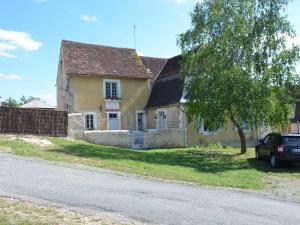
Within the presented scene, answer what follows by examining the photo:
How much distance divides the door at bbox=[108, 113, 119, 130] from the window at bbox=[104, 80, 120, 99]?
1.49 m

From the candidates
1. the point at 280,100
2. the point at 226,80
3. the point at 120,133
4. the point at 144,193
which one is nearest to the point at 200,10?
the point at 226,80

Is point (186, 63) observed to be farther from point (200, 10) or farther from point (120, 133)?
point (120, 133)

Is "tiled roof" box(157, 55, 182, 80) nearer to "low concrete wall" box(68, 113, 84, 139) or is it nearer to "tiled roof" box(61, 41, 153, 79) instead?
"tiled roof" box(61, 41, 153, 79)

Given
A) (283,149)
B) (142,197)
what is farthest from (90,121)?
(142,197)

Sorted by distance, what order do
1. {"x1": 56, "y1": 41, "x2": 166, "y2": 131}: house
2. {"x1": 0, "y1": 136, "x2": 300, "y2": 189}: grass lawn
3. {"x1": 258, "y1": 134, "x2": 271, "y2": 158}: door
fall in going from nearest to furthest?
{"x1": 0, "y1": 136, "x2": 300, "y2": 189}: grass lawn
{"x1": 258, "y1": 134, "x2": 271, "y2": 158}: door
{"x1": 56, "y1": 41, "x2": 166, "y2": 131}: house

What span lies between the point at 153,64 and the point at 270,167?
22617 millimetres

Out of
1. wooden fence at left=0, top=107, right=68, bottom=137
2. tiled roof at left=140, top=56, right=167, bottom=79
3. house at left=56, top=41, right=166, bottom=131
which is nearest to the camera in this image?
wooden fence at left=0, top=107, right=68, bottom=137

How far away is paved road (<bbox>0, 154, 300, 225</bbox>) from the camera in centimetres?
914

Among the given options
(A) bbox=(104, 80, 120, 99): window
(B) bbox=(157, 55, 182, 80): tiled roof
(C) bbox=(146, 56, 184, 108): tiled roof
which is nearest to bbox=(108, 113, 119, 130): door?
(A) bbox=(104, 80, 120, 99): window

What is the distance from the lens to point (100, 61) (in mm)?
37906

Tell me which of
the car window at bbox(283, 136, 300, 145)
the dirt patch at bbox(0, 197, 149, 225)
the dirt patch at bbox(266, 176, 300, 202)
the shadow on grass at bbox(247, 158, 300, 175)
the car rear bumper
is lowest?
the dirt patch at bbox(266, 176, 300, 202)

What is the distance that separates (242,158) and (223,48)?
5.93 m

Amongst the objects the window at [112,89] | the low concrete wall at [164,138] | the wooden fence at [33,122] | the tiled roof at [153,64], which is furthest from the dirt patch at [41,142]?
the tiled roof at [153,64]

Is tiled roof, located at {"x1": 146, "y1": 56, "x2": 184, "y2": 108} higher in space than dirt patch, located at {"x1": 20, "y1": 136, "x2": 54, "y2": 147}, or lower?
higher
